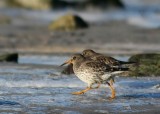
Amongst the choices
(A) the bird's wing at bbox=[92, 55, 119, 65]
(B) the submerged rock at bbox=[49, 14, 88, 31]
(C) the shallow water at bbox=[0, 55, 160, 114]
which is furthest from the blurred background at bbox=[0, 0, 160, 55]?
(A) the bird's wing at bbox=[92, 55, 119, 65]

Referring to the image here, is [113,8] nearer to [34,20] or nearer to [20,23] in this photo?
[34,20]

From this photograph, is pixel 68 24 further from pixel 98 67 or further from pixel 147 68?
pixel 98 67

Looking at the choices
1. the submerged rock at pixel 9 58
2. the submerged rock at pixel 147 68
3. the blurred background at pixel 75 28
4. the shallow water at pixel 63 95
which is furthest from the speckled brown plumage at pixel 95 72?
the blurred background at pixel 75 28

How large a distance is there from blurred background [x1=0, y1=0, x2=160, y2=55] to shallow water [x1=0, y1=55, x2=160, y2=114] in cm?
549

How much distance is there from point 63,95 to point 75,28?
514 inches

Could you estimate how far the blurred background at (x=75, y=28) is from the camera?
16984 millimetres

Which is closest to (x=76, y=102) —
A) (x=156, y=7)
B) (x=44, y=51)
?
(x=44, y=51)

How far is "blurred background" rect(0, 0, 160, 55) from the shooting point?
55.7ft

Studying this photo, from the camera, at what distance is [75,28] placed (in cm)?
2141

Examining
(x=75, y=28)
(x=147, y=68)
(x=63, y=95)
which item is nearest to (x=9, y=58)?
(x=147, y=68)

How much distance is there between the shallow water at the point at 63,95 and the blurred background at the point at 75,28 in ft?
18.0

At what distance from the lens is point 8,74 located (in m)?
10.5

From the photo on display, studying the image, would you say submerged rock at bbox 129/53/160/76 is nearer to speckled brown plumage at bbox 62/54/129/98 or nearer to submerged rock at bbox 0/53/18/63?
speckled brown plumage at bbox 62/54/129/98

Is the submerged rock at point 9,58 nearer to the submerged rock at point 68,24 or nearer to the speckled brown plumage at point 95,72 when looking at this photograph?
the speckled brown plumage at point 95,72
